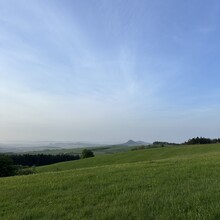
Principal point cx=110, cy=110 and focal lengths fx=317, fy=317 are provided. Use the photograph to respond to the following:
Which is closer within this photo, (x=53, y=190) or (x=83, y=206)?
(x=83, y=206)

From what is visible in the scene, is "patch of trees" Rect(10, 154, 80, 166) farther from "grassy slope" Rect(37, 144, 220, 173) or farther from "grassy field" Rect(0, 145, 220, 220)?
"grassy field" Rect(0, 145, 220, 220)

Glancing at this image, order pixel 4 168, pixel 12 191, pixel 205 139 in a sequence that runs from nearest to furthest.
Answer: pixel 12 191, pixel 4 168, pixel 205 139

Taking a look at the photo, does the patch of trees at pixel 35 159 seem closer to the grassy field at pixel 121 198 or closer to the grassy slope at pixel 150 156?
the grassy slope at pixel 150 156

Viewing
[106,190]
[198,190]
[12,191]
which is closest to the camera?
[198,190]

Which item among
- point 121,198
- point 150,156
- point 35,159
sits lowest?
point 121,198

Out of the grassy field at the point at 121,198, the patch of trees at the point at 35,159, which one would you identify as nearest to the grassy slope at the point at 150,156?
the grassy field at the point at 121,198

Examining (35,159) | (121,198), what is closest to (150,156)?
(121,198)

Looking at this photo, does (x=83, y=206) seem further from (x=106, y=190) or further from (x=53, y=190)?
(x=53, y=190)

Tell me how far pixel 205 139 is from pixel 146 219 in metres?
79.8

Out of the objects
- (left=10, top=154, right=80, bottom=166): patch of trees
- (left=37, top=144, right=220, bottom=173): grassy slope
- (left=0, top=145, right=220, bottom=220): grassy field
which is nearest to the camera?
(left=0, top=145, right=220, bottom=220): grassy field

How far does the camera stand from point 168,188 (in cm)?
981

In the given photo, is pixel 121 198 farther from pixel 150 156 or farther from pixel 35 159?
pixel 35 159

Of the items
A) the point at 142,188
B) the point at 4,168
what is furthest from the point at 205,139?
the point at 142,188

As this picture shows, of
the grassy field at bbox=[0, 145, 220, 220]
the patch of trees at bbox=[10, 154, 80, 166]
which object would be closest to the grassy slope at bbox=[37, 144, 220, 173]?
the grassy field at bbox=[0, 145, 220, 220]
